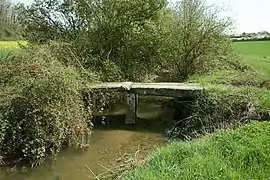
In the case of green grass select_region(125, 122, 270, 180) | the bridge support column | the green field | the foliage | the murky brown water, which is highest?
the foliage

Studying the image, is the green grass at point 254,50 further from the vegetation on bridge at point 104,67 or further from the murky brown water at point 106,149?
the murky brown water at point 106,149

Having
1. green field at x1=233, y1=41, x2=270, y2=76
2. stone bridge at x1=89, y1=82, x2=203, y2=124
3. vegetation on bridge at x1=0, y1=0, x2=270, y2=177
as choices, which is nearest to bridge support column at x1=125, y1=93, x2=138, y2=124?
stone bridge at x1=89, y1=82, x2=203, y2=124

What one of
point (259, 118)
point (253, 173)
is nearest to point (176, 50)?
point (259, 118)

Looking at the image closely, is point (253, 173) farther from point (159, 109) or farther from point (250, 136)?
point (159, 109)

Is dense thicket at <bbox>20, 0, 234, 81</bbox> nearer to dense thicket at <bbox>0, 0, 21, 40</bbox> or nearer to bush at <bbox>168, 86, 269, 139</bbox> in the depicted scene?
bush at <bbox>168, 86, 269, 139</bbox>

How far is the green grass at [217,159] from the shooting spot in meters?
6.30

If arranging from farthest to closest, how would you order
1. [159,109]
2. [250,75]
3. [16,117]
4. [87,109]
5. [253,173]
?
[159,109] < [250,75] < [87,109] < [16,117] < [253,173]

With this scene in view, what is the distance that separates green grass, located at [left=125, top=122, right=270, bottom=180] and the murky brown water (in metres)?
1.45

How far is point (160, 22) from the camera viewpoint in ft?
57.7

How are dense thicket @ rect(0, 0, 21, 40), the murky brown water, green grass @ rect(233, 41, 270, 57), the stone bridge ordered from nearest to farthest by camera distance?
1. the murky brown water
2. the stone bridge
3. green grass @ rect(233, 41, 270, 57)
4. dense thicket @ rect(0, 0, 21, 40)

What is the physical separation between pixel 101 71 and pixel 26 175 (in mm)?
7365

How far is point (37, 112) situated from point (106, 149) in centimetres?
203

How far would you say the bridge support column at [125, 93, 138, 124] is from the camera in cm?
1356

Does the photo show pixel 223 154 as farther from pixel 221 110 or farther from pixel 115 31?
pixel 115 31
